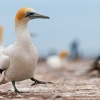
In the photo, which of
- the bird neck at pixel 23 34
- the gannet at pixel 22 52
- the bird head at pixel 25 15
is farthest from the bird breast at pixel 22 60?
the bird head at pixel 25 15

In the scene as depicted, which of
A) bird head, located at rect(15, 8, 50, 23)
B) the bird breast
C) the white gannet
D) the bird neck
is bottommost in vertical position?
the white gannet

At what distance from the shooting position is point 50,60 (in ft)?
75.9

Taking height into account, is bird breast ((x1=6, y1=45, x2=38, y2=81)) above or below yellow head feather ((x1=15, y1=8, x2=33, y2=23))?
below

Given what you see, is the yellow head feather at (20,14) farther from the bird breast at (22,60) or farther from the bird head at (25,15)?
the bird breast at (22,60)

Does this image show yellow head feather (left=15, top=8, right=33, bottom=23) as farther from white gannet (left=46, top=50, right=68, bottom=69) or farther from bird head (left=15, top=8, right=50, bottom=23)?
white gannet (left=46, top=50, right=68, bottom=69)

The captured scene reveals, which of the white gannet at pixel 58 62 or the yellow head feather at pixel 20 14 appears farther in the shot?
the white gannet at pixel 58 62

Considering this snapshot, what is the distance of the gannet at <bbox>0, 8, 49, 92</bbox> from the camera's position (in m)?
8.70

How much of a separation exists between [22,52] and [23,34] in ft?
0.98

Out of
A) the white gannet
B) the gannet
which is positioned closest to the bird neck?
the gannet

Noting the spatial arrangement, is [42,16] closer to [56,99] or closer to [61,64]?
[56,99]

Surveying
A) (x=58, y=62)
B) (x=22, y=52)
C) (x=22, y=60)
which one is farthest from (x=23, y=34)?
(x=58, y=62)

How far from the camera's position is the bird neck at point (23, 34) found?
28.6 ft

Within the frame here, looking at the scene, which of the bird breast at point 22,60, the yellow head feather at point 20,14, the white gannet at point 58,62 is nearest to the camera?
the bird breast at point 22,60

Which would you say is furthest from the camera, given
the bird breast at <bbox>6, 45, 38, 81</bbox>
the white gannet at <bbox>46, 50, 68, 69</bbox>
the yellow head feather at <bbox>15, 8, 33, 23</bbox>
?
the white gannet at <bbox>46, 50, 68, 69</bbox>
